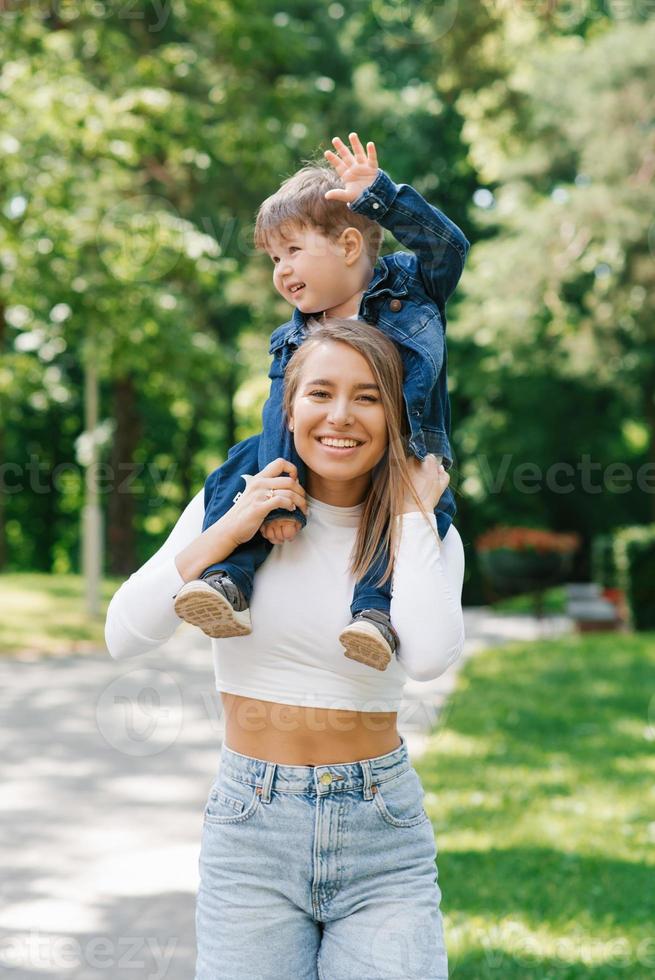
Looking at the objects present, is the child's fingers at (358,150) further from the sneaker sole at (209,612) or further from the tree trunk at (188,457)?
the tree trunk at (188,457)

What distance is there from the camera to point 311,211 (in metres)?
2.36

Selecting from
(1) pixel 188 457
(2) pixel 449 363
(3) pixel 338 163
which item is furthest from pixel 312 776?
(1) pixel 188 457

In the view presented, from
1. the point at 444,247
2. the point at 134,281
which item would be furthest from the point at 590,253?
the point at 444,247

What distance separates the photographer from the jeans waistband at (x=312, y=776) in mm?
2188

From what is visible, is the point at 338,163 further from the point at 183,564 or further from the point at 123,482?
the point at 123,482

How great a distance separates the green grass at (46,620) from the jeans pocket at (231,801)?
32.1ft

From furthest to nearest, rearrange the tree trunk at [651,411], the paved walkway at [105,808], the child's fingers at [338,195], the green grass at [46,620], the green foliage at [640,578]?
1. the tree trunk at [651,411]
2. the green foliage at [640,578]
3. the green grass at [46,620]
4. the paved walkway at [105,808]
5. the child's fingers at [338,195]

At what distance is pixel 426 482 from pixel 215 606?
45 centimetres

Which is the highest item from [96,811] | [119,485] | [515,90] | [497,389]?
[515,90]

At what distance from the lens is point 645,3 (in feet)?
48.3

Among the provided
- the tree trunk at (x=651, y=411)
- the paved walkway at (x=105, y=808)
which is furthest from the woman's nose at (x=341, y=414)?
the tree trunk at (x=651, y=411)

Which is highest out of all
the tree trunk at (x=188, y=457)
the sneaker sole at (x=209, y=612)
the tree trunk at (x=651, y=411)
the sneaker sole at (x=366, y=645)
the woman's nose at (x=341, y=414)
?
the tree trunk at (x=188, y=457)

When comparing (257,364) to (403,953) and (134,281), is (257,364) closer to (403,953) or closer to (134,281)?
(134,281)

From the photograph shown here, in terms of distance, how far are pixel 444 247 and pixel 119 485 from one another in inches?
802
